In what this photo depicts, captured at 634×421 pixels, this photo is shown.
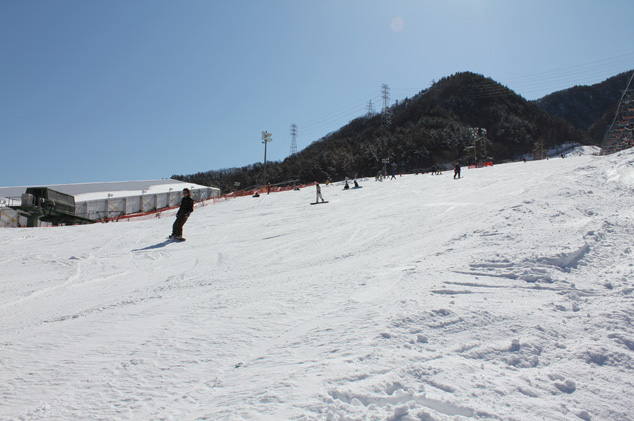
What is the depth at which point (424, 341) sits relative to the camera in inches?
104

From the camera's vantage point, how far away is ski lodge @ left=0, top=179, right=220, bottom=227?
20.2 meters

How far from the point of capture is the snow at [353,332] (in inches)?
81.5

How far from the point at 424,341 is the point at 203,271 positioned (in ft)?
15.3

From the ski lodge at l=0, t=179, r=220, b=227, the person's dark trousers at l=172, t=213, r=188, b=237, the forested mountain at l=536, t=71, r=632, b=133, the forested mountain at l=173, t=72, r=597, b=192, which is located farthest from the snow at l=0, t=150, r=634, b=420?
the forested mountain at l=536, t=71, r=632, b=133

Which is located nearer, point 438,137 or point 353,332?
point 353,332

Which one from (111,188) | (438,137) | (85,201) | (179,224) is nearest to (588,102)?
(438,137)

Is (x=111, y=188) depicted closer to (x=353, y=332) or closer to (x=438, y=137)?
(x=353, y=332)

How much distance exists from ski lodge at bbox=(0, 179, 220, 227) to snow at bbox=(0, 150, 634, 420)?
55.9 feet

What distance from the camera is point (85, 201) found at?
36.4m

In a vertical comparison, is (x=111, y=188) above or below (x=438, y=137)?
below

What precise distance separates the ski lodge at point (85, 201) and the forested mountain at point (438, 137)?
111ft

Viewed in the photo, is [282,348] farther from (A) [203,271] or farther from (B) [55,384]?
(A) [203,271]

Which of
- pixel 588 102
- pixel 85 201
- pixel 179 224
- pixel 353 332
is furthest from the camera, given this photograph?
pixel 588 102

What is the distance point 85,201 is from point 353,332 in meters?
42.0
